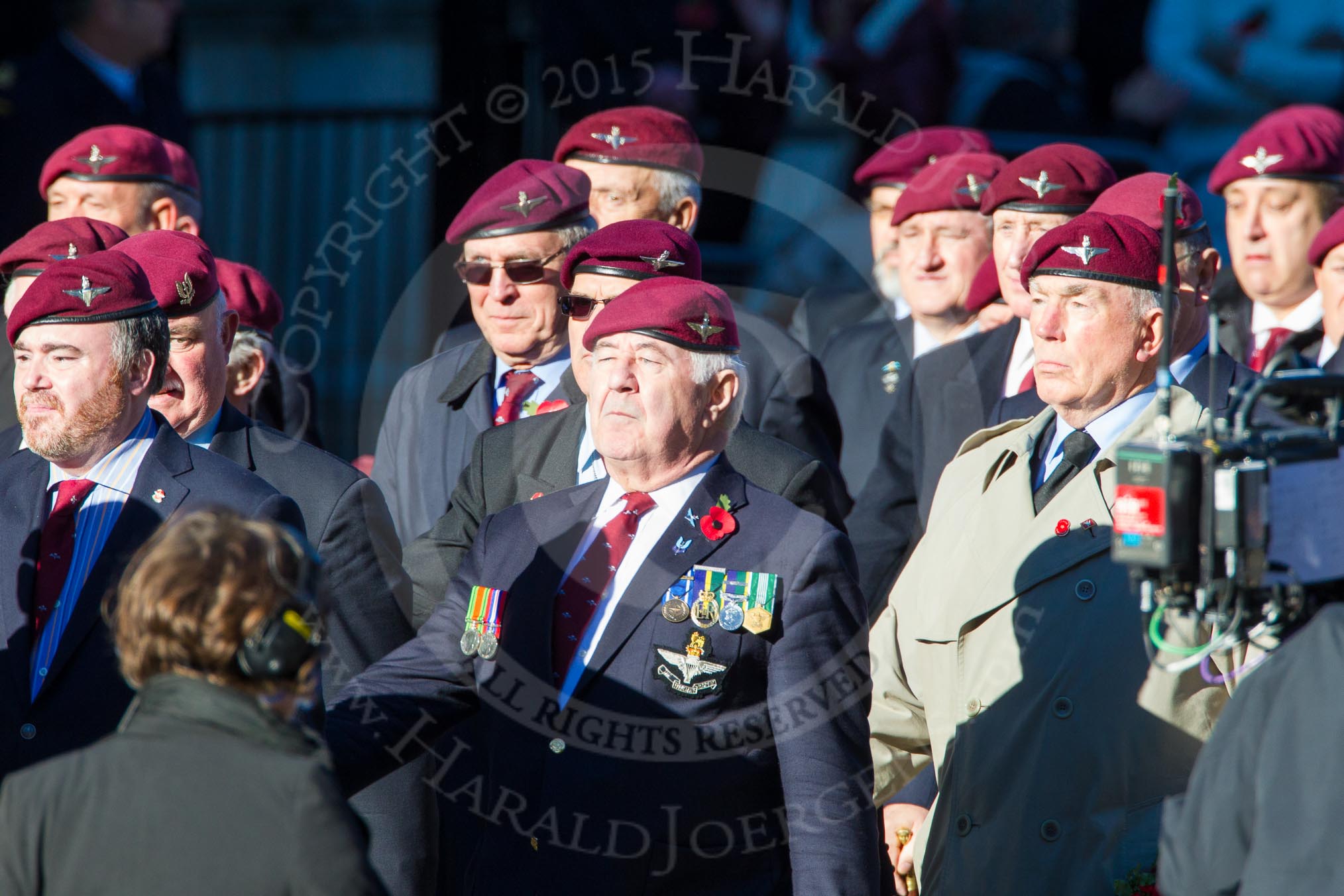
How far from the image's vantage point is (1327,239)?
18.7ft

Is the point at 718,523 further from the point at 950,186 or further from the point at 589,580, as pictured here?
the point at 950,186

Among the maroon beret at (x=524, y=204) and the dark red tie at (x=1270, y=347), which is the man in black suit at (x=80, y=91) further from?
the dark red tie at (x=1270, y=347)

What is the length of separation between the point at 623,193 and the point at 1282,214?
7.38ft

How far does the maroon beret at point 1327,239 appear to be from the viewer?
5676 millimetres

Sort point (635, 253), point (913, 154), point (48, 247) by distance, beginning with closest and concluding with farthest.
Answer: point (635, 253) → point (48, 247) → point (913, 154)

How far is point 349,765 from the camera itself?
143 inches

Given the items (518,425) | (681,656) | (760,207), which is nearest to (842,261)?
(760,207)

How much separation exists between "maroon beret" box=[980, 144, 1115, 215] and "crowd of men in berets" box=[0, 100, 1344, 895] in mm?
487

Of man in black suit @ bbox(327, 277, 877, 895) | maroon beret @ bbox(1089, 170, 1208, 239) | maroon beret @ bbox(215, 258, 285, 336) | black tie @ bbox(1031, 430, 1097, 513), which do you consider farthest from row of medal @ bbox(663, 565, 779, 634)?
maroon beret @ bbox(215, 258, 285, 336)

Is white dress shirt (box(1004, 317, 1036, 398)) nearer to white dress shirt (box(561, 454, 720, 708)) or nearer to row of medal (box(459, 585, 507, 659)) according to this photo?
white dress shirt (box(561, 454, 720, 708))

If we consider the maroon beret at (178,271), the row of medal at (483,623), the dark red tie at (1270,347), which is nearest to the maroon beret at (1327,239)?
the dark red tie at (1270,347)

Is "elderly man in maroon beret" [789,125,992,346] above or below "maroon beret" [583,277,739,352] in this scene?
above

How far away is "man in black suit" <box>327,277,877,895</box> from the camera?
3.66 meters

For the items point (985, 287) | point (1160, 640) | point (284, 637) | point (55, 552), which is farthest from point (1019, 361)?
point (284, 637)
